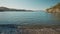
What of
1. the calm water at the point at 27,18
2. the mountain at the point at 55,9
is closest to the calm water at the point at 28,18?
the calm water at the point at 27,18

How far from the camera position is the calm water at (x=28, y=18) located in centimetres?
286

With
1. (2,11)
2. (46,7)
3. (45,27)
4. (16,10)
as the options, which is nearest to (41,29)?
(45,27)

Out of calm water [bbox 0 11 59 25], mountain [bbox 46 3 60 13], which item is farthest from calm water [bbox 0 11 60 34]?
mountain [bbox 46 3 60 13]

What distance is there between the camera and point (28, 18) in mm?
2893

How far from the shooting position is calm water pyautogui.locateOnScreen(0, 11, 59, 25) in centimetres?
286

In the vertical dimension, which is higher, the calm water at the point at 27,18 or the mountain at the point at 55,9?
the mountain at the point at 55,9

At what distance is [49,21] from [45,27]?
0.19 m

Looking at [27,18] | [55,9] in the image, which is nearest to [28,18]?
[27,18]

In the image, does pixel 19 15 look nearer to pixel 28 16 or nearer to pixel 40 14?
pixel 28 16

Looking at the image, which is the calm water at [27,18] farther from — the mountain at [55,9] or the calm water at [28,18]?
the mountain at [55,9]

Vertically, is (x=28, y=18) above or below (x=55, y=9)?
below

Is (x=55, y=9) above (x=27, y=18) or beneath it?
above

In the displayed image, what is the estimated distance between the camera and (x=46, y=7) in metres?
2.97

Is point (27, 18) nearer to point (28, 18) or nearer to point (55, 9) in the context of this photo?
point (28, 18)
